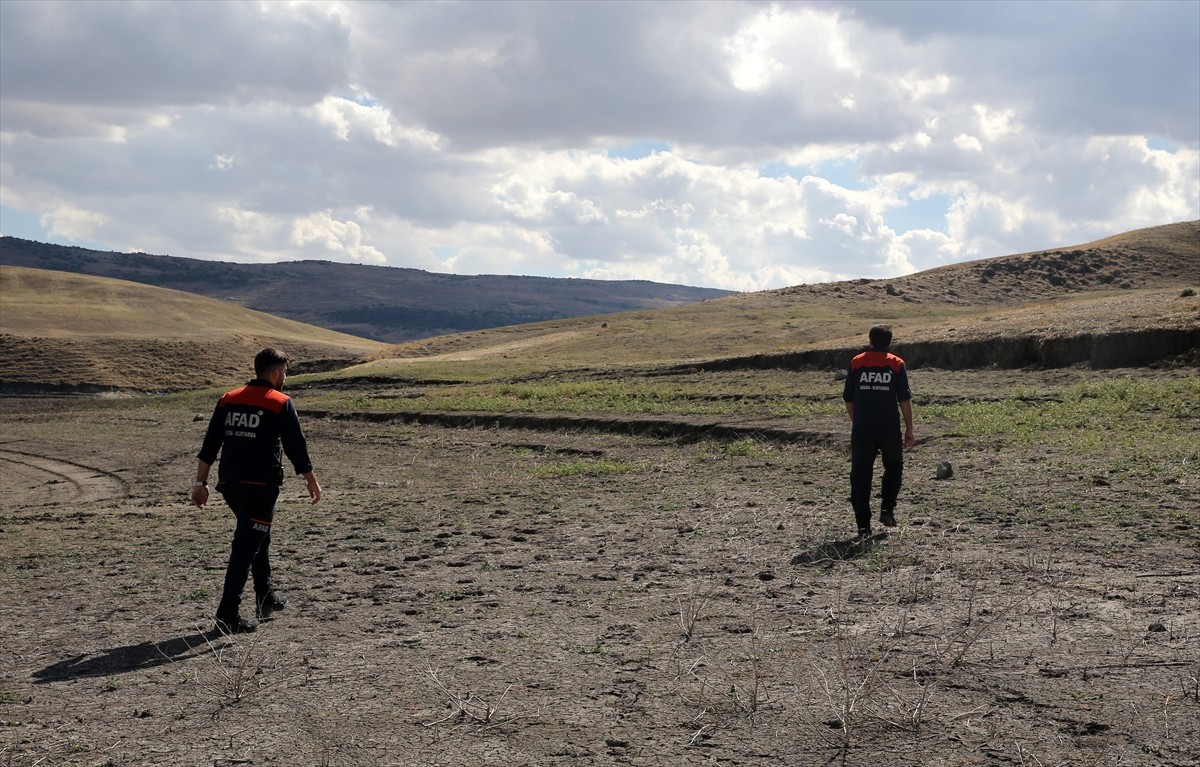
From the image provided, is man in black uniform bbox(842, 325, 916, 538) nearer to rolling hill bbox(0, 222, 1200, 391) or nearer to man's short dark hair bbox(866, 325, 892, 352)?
man's short dark hair bbox(866, 325, 892, 352)

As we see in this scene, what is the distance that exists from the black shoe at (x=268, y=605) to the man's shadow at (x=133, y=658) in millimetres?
464

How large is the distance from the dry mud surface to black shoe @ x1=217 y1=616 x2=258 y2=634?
0.30 feet

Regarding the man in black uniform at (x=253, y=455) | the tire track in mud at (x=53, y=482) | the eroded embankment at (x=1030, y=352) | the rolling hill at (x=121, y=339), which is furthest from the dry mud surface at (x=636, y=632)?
the rolling hill at (x=121, y=339)

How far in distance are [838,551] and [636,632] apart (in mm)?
3017

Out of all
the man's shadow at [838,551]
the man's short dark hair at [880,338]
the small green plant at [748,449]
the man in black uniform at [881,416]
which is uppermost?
the man's short dark hair at [880,338]

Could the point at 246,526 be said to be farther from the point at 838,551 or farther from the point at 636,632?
the point at 838,551

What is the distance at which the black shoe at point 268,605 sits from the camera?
324 inches

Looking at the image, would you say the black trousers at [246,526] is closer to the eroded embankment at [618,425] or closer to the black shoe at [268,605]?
the black shoe at [268,605]

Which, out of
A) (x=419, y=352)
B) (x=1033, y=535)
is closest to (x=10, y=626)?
(x=1033, y=535)

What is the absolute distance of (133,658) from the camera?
7246 millimetres

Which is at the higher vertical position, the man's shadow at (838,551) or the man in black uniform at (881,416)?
the man in black uniform at (881,416)

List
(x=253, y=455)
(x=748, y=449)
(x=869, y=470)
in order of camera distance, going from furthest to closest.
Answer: (x=748, y=449) < (x=869, y=470) < (x=253, y=455)

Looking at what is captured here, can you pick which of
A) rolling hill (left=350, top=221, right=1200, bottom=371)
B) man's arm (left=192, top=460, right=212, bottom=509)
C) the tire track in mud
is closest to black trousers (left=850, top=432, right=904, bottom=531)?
man's arm (left=192, top=460, right=212, bottom=509)

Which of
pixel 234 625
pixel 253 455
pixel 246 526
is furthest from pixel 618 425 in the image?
pixel 234 625
